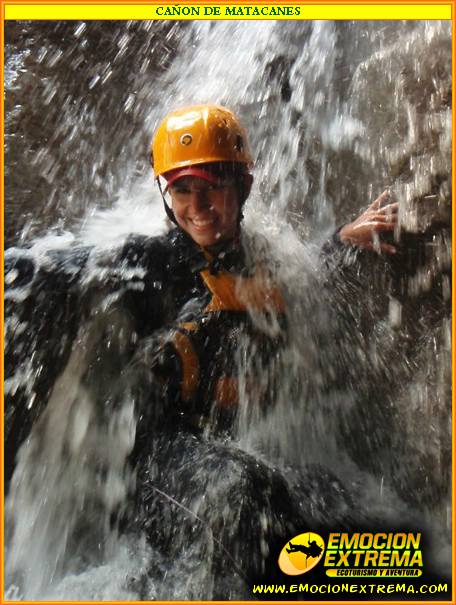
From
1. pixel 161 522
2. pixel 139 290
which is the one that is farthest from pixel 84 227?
pixel 161 522

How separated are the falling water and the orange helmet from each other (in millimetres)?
329

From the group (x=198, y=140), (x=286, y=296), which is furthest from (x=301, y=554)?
(x=198, y=140)

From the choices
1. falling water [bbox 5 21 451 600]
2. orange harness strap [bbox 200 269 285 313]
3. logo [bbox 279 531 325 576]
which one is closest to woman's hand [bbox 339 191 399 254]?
falling water [bbox 5 21 451 600]

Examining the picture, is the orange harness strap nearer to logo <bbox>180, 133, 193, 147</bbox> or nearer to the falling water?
the falling water

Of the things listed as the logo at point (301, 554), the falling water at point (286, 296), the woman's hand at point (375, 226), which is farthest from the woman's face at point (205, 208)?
the logo at point (301, 554)

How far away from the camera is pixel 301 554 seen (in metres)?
1.43

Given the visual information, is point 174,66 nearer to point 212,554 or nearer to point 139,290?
point 139,290

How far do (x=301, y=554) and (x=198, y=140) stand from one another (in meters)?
1.30

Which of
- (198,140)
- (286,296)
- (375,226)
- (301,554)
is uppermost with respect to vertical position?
(198,140)

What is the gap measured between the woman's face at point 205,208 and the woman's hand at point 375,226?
1.33 feet

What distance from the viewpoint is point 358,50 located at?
79.0 inches

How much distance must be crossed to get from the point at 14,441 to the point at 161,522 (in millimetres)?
541

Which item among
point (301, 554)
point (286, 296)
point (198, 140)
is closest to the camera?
point (301, 554)

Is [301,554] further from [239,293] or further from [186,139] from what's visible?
[186,139]
